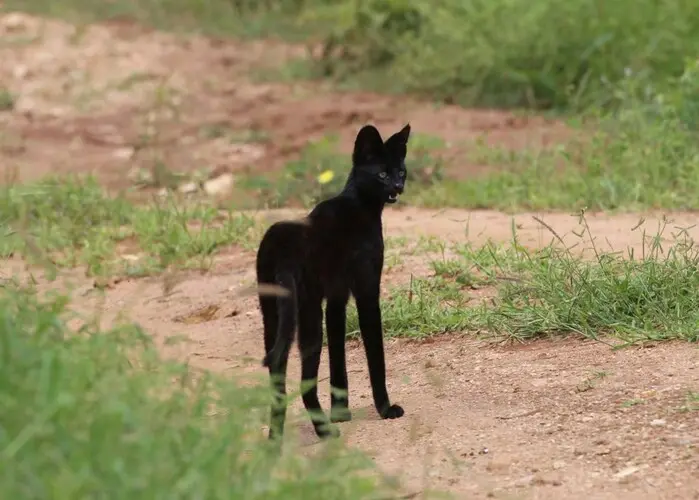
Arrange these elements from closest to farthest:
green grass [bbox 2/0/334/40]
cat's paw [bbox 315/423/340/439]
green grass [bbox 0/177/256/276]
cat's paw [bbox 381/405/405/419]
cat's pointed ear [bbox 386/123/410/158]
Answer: cat's paw [bbox 315/423/340/439] < cat's paw [bbox 381/405/405/419] < cat's pointed ear [bbox 386/123/410/158] < green grass [bbox 0/177/256/276] < green grass [bbox 2/0/334/40]

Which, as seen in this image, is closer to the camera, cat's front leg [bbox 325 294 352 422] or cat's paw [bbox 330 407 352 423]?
cat's paw [bbox 330 407 352 423]

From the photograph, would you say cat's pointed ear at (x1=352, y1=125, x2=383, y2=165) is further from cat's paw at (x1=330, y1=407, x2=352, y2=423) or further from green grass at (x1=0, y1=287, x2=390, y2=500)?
green grass at (x1=0, y1=287, x2=390, y2=500)

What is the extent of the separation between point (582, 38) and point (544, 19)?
1.17 ft

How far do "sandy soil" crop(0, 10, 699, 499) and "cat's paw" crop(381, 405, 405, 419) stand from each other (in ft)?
0.15

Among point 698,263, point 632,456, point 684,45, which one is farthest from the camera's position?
point 684,45

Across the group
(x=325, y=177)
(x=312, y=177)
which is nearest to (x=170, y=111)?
(x=312, y=177)

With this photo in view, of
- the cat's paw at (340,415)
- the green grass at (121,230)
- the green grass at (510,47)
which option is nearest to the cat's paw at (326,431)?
the cat's paw at (340,415)

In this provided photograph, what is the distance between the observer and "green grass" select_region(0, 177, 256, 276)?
7.32 m

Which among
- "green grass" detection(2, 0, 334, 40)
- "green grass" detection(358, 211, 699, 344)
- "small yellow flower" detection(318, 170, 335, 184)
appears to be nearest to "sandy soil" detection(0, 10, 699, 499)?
"green grass" detection(358, 211, 699, 344)

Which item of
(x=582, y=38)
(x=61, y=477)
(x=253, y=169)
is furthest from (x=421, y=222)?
(x=61, y=477)

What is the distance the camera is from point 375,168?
498 cm

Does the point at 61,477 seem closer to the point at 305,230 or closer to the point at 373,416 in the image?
the point at 305,230

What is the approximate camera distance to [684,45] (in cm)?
1051

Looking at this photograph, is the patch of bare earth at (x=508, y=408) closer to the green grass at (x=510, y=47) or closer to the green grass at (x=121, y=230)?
the green grass at (x=121, y=230)
